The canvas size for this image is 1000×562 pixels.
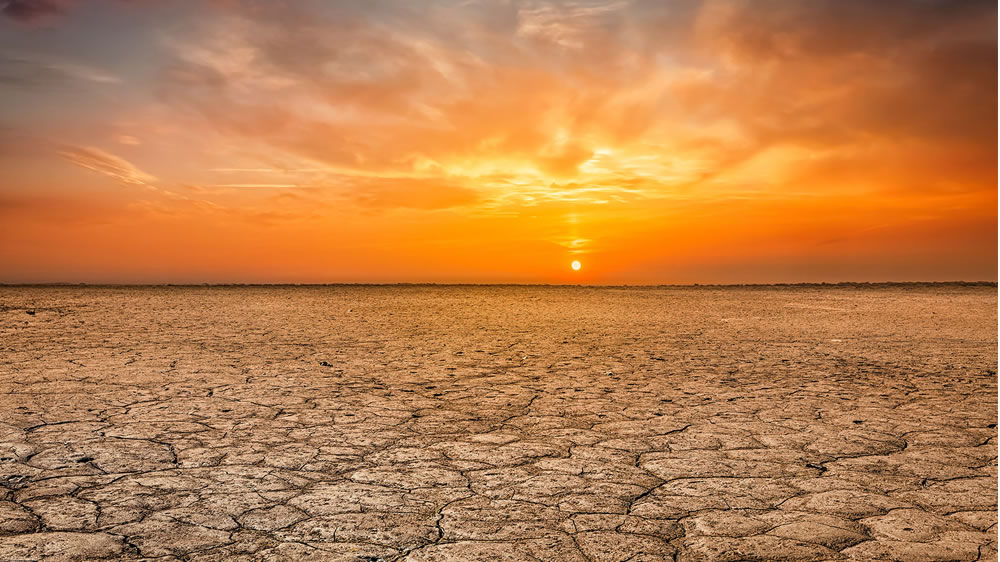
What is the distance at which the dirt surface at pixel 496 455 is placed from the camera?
2.53m

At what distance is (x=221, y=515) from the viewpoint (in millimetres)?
2729

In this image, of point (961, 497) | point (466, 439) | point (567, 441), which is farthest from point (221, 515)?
point (961, 497)

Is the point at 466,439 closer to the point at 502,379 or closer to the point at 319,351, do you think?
the point at 502,379

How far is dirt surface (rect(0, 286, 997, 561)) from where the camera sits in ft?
8.30

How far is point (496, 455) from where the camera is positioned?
12.0ft

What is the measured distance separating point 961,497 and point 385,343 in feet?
23.8

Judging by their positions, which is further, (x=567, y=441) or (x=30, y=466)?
(x=567, y=441)

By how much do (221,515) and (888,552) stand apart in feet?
7.96

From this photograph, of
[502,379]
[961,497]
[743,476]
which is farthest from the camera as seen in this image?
[502,379]

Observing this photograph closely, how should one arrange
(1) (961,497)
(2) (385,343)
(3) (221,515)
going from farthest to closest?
(2) (385,343)
(1) (961,497)
(3) (221,515)

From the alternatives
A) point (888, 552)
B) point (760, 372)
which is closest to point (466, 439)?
point (888, 552)

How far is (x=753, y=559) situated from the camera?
2.35 m

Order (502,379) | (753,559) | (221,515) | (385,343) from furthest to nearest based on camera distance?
1. (385,343)
2. (502,379)
3. (221,515)
4. (753,559)

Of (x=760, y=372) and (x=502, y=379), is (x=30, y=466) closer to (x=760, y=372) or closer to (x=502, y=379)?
(x=502, y=379)
